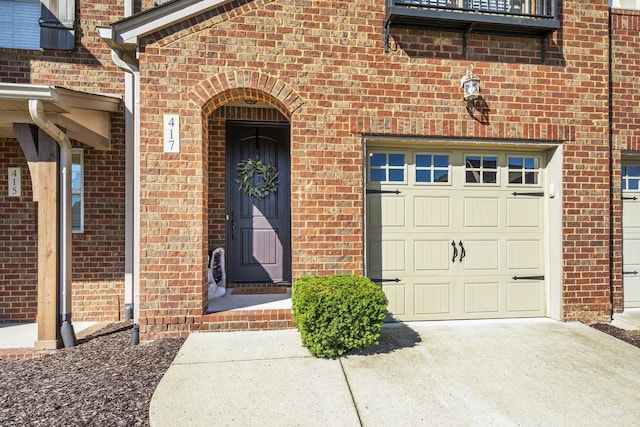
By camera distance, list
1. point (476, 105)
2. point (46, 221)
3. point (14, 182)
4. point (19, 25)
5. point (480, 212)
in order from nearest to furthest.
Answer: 1. point (46, 221)
2. point (476, 105)
3. point (480, 212)
4. point (14, 182)
5. point (19, 25)

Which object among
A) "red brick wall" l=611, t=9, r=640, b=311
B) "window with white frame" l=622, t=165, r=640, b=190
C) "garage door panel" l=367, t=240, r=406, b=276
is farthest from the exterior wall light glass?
"window with white frame" l=622, t=165, r=640, b=190

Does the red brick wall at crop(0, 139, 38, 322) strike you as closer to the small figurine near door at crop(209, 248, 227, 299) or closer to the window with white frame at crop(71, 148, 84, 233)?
the window with white frame at crop(71, 148, 84, 233)

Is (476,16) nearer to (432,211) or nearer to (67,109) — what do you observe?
(432,211)

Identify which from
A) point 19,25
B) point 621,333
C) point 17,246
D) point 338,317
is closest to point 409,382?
point 338,317

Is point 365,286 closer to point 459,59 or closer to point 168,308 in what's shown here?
point 168,308

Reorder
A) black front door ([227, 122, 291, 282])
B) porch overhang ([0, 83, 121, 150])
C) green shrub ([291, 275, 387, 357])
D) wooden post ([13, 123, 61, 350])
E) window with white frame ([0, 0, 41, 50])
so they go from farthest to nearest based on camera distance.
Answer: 1. black front door ([227, 122, 291, 282])
2. window with white frame ([0, 0, 41, 50])
3. wooden post ([13, 123, 61, 350])
4. porch overhang ([0, 83, 121, 150])
5. green shrub ([291, 275, 387, 357])

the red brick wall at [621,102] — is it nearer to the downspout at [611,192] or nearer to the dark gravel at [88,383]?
the downspout at [611,192]

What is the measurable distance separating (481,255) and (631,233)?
247cm

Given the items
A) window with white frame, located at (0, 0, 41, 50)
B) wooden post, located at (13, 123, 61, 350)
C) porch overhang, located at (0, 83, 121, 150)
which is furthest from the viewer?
window with white frame, located at (0, 0, 41, 50)

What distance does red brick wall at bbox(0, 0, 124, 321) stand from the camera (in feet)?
15.5

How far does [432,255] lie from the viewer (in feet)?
14.3

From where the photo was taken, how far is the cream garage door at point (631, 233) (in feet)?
16.0

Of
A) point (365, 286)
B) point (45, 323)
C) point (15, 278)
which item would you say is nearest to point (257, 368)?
point (365, 286)

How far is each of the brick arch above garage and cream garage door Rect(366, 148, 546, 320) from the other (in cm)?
124
